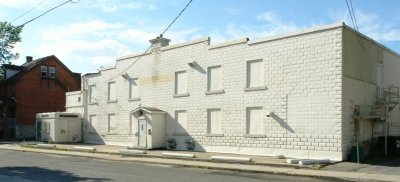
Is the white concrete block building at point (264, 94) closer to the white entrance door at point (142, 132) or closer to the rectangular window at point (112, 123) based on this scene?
the white entrance door at point (142, 132)

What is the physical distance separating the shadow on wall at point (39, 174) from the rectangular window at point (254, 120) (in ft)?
39.5

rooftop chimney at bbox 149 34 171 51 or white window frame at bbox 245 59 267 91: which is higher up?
rooftop chimney at bbox 149 34 171 51

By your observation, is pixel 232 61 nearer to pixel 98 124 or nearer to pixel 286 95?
pixel 286 95

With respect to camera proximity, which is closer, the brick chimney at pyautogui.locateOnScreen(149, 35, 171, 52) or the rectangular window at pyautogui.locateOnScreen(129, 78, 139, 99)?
the brick chimney at pyautogui.locateOnScreen(149, 35, 171, 52)

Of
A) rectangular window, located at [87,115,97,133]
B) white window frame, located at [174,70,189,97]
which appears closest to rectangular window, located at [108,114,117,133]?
rectangular window, located at [87,115,97,133]

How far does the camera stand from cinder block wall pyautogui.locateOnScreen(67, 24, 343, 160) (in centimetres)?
2300

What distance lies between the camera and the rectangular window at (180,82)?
30.8 metres

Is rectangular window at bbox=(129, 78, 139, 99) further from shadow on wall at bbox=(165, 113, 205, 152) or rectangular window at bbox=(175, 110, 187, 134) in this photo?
rectangular window at bbox=(175, 110, 187, 134)

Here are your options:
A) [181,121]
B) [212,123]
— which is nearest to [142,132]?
[181,121]

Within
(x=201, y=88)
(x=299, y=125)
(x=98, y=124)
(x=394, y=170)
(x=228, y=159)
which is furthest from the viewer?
(x=98, y=124)

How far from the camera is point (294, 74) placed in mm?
24500

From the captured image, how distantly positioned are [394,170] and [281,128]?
272 inches

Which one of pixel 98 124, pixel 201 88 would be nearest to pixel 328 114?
pixel 201 88

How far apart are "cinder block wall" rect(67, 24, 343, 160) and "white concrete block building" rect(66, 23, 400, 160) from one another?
54mm
